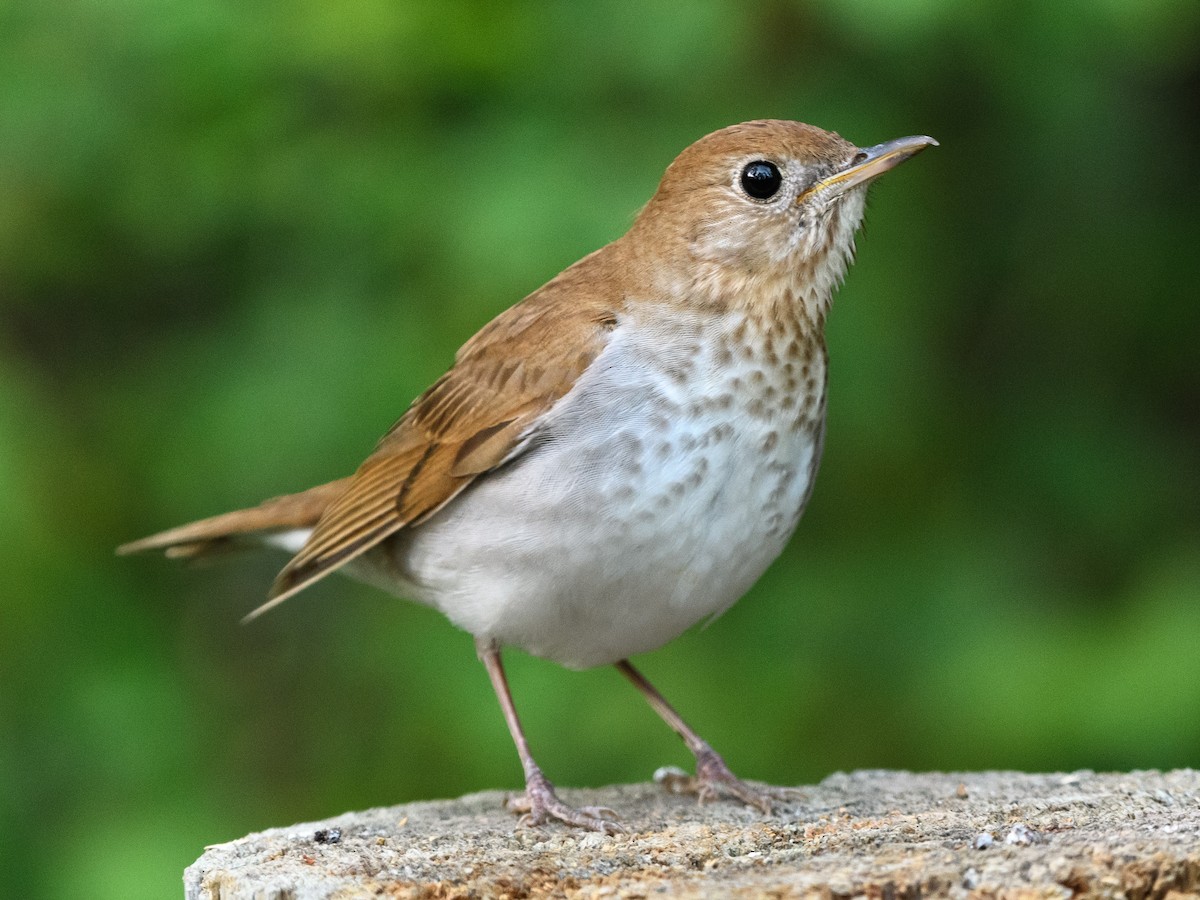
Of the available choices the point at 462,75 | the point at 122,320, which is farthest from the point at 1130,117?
the point at 122,320

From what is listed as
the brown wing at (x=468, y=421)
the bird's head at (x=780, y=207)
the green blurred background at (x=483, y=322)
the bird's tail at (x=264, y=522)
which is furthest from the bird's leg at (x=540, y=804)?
the bird's head at (x=780, y=207)

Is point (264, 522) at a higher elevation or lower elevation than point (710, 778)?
higher

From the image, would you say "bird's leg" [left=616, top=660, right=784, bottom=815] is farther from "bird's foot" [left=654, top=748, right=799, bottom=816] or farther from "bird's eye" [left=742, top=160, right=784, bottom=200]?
"bird's eye" [left=742, top=160, right=784, bottom=200]

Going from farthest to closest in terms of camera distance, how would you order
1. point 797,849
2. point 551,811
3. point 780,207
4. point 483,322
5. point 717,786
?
point 483,322
point 717,786
point 780,207
point 551,811
point 797,849

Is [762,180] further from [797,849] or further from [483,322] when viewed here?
[797,849]

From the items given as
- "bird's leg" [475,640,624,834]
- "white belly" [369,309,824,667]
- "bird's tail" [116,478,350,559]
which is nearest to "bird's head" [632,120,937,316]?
"white belly" [369,309,824,667]

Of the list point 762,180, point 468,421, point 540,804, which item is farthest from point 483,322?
point 540,804

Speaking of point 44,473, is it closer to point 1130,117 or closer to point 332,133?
point 332,133
